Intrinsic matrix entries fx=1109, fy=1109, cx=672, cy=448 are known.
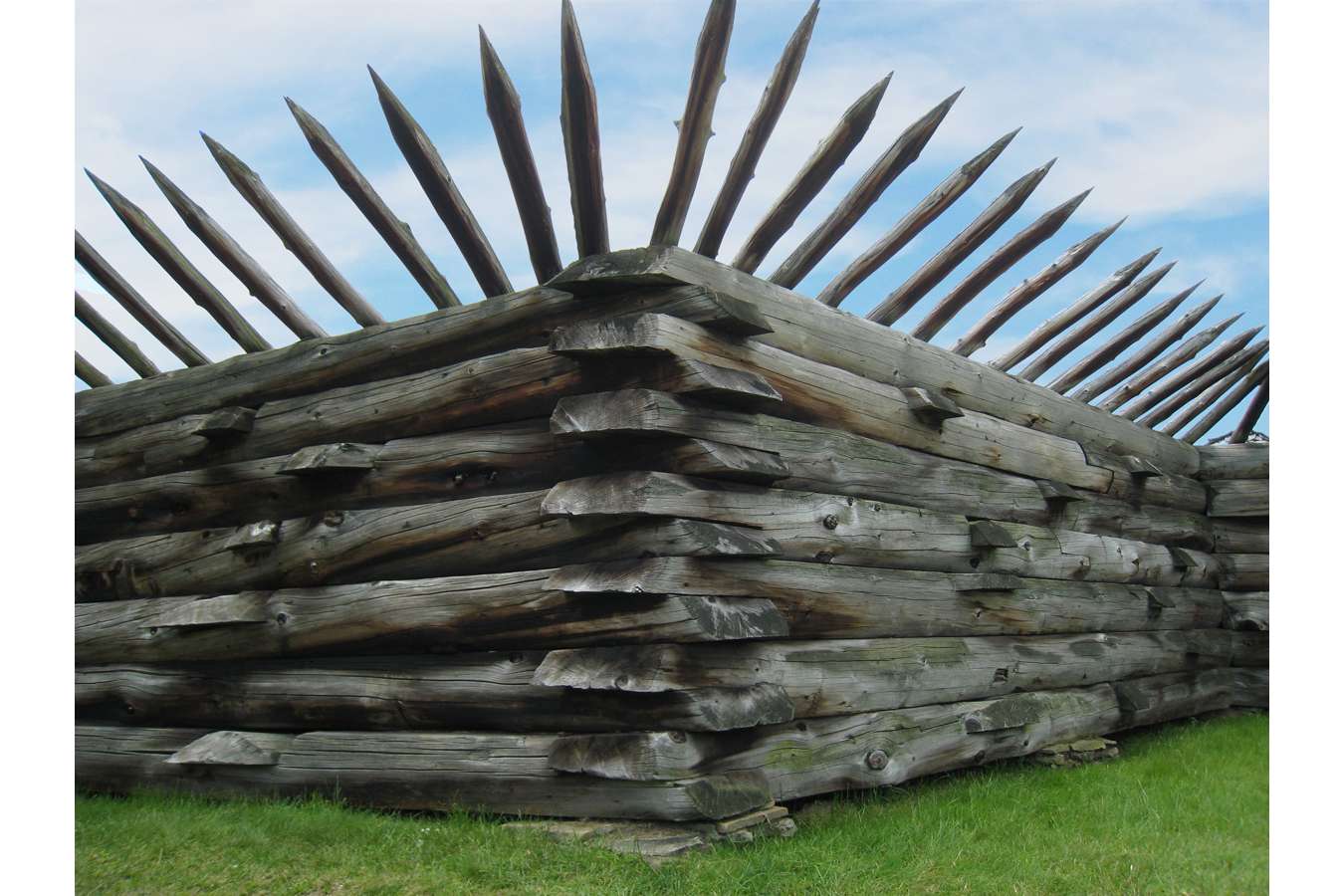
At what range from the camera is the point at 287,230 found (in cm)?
695

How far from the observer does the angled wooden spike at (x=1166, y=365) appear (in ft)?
35.3

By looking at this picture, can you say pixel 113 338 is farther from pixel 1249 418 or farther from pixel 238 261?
pixel 1249 418

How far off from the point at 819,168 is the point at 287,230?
3381 millimetres

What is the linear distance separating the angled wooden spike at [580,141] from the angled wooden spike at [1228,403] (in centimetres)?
924

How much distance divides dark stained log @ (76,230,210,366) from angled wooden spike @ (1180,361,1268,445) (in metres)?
10.3

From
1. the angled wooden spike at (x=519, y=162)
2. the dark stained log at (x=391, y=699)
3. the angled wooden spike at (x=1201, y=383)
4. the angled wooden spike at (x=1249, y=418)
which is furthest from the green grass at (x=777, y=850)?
the angled wooden spike at (x=1249, y=418)

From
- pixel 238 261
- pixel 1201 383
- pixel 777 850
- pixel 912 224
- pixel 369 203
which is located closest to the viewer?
pixel 777 850

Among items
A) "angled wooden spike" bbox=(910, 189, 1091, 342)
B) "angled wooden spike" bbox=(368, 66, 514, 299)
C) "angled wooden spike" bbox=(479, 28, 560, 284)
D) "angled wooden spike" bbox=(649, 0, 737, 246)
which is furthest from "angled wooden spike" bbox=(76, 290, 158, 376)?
"angled wooden spike" bbox=(910, 189, 1091, 342)

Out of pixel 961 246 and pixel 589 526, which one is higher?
pixel 961 246

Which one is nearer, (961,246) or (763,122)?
(763,122)

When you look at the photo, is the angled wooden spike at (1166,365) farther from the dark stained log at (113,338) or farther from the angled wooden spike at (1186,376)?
the dark stained log at (113,338)

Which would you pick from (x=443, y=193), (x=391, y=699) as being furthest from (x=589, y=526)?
(x=443, y=193)

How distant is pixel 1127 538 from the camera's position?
32.9 ft

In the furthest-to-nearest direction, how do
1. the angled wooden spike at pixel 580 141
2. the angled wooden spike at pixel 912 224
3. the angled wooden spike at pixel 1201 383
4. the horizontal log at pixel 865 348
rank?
the angled wooden spike at pixel 1201 383, the angled wooden spike at pixel 912 224, the horizontal log at pixel 865 348, the angled wooden spike at pixel 580 141
